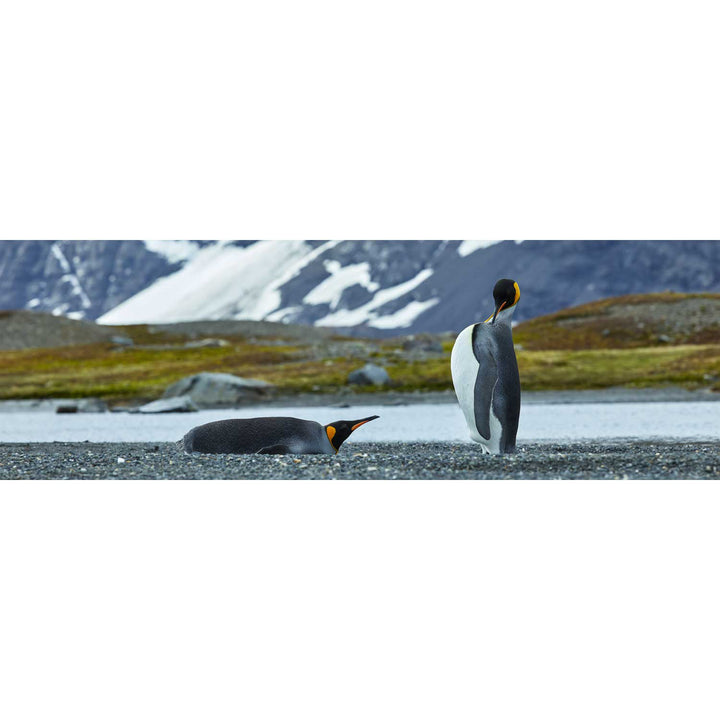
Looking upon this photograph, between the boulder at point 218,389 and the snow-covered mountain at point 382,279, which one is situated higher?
the snow-covered mountain at point 382,279

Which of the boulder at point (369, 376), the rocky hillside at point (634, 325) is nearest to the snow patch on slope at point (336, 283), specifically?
the rocky hillside at point (634, 325)

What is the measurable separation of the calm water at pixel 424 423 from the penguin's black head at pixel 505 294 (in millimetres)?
2911

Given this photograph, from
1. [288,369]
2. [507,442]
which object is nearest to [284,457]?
[507,442]

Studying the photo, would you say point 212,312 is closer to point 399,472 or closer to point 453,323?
point 453,323

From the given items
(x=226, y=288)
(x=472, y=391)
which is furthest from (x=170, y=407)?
(x=226, y=288)

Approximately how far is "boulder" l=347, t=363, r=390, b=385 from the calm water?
4174 mm

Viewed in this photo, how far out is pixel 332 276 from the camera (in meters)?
65.0

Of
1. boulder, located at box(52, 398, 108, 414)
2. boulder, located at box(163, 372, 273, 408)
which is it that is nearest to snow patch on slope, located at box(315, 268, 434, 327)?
boulder, located at box(163, 372, 273, 408)

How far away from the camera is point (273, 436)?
31.6 ft

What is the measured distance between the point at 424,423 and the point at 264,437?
733cm

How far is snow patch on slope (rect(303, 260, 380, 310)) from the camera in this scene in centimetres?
6347

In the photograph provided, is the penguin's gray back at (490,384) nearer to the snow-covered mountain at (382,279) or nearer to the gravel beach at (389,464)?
the gravel beach at (389,464)

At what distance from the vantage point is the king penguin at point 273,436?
31.5ft

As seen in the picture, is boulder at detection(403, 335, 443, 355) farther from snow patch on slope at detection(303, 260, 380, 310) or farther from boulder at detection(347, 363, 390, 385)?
snow patch on slope at detection(303, 260, 380, 310)
